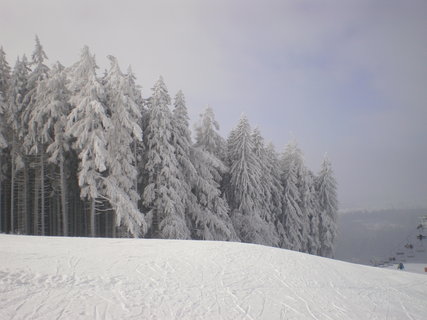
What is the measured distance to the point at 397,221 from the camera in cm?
14312

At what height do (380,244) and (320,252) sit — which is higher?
(320,252)

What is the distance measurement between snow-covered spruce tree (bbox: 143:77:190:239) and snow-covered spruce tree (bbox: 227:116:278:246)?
7.67 metres

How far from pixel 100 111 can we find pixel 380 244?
403 ft

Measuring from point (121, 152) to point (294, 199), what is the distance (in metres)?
23.5

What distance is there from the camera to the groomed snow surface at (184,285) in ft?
24.8

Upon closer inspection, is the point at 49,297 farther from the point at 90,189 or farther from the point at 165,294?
the point at 90,189

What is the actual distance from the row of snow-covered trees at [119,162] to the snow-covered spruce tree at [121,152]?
65mm

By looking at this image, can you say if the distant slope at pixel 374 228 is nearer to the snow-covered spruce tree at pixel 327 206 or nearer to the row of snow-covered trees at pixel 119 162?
the snow-covered spruce tree at pixel 327 206

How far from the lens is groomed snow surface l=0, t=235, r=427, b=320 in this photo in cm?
757

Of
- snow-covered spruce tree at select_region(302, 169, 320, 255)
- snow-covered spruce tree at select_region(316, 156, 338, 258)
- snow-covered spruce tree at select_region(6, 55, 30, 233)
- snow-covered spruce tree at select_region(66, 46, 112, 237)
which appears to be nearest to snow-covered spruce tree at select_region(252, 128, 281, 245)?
snow-covered spruce tree at select_region(302, 169, 320, 255)

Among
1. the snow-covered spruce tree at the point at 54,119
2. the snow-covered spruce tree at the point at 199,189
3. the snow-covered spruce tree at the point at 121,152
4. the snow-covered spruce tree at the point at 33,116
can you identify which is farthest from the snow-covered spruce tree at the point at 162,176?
the snow-covered spruce tree at the point at 33,116

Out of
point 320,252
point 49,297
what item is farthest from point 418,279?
point 320,252

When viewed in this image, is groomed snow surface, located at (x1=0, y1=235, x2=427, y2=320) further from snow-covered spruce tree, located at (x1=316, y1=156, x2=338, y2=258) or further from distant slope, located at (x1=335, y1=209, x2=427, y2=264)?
distant slope, located at (x1=335, y1=209, x2=427, y2=264)

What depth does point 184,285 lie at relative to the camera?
379 inches
